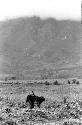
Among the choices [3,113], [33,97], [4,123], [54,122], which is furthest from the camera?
[33,97]

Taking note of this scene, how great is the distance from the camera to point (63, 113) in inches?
1097

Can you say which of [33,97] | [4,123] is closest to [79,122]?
[4,123]

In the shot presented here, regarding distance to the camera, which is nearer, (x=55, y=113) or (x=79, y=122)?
(x=79, y=122)

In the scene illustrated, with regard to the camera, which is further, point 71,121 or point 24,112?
point 24,112

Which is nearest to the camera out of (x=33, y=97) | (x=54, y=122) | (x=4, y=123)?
(x=4, y=123)

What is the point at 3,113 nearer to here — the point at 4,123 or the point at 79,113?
the point at 4,123

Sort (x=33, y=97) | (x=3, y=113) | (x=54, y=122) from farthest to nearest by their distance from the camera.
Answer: (x=33, y=97) → (x=3, y=113) → (x=54, y=122)

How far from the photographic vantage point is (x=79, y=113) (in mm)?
28578

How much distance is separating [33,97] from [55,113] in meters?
4.21

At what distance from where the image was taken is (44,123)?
23.5m

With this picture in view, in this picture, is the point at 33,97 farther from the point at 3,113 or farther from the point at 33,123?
the point at 33,123

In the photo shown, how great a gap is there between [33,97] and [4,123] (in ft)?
30.3

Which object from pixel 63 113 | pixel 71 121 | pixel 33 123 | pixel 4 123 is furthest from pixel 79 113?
pixel 4 123

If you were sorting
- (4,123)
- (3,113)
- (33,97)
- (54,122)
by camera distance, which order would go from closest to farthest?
(4,123)
(54,122)
(3,113)
(33,97)
